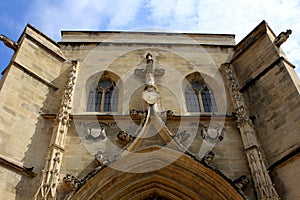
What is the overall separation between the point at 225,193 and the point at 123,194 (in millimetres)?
2339

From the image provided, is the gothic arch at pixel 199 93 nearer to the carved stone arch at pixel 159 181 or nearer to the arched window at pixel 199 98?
the arched window at pixel 199 98

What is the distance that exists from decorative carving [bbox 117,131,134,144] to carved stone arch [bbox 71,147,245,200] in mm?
604

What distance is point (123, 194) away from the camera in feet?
25.3

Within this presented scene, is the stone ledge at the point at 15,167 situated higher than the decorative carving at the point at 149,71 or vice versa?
the decorative carving at the point at 149,71

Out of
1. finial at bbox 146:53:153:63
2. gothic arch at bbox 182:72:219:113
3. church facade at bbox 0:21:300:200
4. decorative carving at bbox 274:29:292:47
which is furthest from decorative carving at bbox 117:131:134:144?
decorative carving at bbox 274:29:292:47

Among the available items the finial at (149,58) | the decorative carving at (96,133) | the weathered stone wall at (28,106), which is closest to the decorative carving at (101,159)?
the decorative carving at (96,133)

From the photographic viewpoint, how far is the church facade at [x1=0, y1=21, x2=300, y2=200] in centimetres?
744

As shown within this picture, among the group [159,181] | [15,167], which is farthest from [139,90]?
[15,167]

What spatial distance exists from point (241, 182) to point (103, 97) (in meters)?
5.04

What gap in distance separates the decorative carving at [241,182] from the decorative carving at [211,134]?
54.4 inches

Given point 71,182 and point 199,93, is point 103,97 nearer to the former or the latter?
point 199,93

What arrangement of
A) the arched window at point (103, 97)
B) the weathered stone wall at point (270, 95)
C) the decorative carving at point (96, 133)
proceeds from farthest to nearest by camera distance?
the arched window at point (103, 97)
the decorative carving at point (96, 133)
the weathered stone wall at point (270, 95)

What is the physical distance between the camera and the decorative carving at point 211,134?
28.4ft

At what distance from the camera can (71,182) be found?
7.25 m
